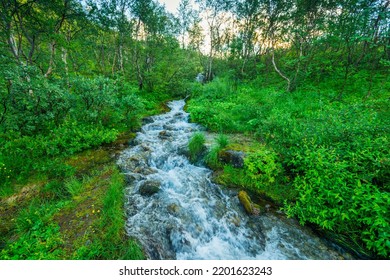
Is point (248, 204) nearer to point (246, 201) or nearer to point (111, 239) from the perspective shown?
point (246, 201)

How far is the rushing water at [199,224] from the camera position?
10.9 feet

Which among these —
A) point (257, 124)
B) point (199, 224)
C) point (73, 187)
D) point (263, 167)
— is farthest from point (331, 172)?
point (73, 187)

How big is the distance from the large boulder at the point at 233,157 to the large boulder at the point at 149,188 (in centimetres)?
241

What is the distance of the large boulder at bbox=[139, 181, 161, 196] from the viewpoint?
4.60 metres

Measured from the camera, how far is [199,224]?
388 centimetres

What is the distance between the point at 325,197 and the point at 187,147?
4706 millimetres

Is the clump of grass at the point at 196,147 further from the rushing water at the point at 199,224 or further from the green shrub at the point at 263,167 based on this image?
the green shrub at the point at 263,167

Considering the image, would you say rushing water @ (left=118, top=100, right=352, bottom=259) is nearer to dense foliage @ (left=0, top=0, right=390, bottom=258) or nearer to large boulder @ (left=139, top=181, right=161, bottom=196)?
large boulder @ (left=139, top=181, right=161, bottom=196)

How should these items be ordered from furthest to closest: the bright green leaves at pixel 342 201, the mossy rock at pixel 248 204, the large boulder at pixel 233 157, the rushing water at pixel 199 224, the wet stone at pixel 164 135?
the wet stone at pixel 164 135 < the large boulder at pixel 233 157 < the mossy rock at pixel 248 204 < the rushing water at pixel 199 224 < the bright green leaves at pixel 342 201

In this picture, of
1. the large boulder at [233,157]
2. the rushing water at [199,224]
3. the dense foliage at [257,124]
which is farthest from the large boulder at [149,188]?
the large boulder at [233,157]

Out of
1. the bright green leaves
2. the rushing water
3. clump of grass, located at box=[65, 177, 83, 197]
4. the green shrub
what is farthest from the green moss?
clump of grass, located at box=[65, 177, 83, 197]

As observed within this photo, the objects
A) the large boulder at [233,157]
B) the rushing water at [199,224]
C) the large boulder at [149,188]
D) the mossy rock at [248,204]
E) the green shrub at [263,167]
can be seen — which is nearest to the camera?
the rushing water at [199,224]

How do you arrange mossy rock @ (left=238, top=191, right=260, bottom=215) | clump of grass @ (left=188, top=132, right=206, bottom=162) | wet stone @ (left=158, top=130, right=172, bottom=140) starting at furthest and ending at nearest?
1. wet stone @ (left=158, top=130, right=172, bottom=140)
2. clump of grass @ (left=188, top=132, right=206, bottom=162)
3. mossy rock @ (left=238, top=191, right=260, bottom=215)

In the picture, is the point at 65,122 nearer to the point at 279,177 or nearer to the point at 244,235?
the point at 244,235
